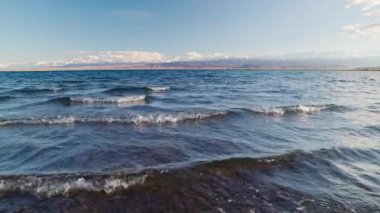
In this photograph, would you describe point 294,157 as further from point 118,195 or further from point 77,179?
point 77,179

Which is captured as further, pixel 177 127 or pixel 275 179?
pixel 177 127

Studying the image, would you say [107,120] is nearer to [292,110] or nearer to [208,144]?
[208,144]

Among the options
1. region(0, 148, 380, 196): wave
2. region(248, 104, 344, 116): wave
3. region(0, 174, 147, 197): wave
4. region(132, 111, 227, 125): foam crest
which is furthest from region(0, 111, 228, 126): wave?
region(0, 174, 147, 197): wave

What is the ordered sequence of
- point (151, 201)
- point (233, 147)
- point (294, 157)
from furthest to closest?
point (233, 147), point (294, 157), point (151, 201)

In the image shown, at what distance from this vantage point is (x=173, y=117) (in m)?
15.7

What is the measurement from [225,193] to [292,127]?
321 inches

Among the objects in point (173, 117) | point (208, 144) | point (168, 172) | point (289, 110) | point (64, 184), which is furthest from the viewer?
point (289, 110)

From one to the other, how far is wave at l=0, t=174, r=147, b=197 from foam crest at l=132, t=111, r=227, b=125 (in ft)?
24.6

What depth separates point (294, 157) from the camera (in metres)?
8.91

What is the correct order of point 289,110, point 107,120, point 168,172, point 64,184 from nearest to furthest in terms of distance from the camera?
point 64,184 < point 168,172 < point 107,120 < point 289,110

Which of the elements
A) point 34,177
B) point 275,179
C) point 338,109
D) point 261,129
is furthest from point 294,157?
point 338,109

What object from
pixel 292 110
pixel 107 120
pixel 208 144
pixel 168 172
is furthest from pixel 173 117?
pixel 168 172

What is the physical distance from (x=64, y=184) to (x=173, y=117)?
359 inches

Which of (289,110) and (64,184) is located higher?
(289,110)
